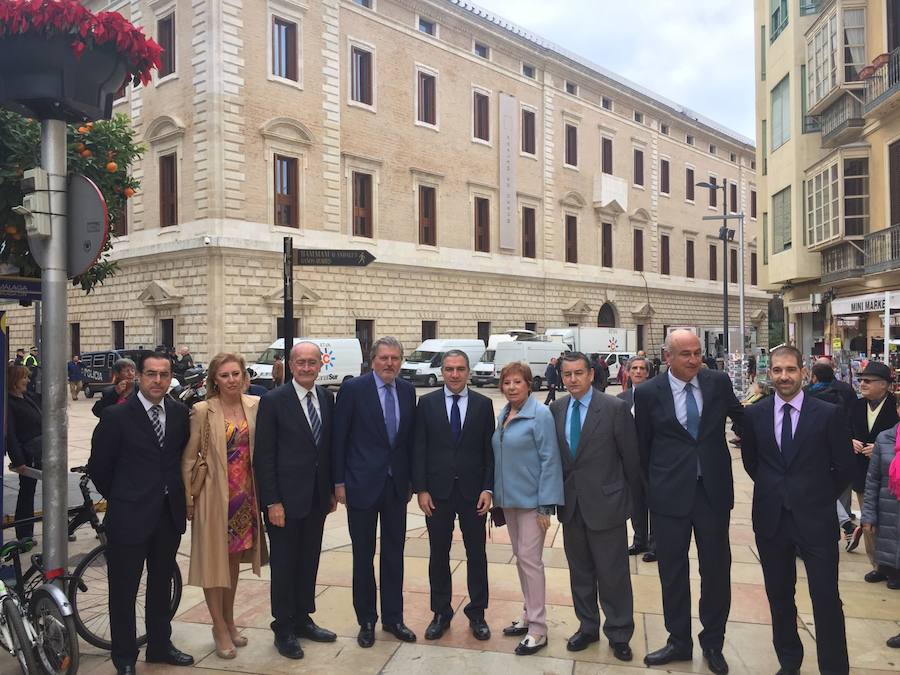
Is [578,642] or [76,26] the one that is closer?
[76,26]

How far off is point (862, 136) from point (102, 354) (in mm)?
21448

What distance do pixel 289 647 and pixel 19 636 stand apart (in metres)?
1.42

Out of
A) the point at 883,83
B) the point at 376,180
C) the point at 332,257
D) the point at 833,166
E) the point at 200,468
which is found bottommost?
the point at 200,468

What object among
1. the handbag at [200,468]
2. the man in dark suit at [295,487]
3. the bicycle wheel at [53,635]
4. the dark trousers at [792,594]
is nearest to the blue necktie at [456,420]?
the man in dark suit at [295,487]

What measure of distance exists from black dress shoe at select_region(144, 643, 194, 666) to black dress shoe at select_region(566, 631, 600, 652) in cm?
221

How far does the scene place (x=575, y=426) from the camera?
462 cm

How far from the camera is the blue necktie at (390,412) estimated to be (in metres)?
4.78

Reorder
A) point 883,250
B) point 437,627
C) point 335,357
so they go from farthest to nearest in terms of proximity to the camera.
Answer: point 335,357
point 883,250
point 437,627

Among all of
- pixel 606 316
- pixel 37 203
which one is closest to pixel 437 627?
pixel 37 203

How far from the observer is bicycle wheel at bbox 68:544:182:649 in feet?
14.8

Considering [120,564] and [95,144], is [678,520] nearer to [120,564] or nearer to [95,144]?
[120,564]

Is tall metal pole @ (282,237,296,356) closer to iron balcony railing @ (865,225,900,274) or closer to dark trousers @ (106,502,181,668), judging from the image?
dark trousers @ (106,502,181,668)

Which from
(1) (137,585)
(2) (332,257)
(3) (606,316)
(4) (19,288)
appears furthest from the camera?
(3) (606,316)

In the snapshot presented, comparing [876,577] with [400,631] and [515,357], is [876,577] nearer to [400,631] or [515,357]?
[400,631]
